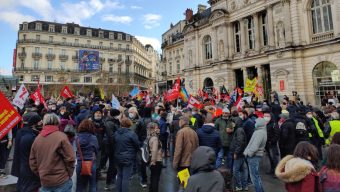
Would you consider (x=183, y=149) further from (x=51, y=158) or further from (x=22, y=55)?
(x=22, y=55)

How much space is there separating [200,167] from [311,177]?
1439mm

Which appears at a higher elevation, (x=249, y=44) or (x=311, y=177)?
(x=249, y=44)

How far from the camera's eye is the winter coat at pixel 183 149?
5.08m

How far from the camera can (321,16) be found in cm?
2192

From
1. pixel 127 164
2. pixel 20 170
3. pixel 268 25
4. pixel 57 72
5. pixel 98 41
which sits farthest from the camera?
pixel 98 41

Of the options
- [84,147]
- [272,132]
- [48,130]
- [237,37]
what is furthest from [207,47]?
[48,130]

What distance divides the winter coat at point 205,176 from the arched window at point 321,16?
2488 centimetres

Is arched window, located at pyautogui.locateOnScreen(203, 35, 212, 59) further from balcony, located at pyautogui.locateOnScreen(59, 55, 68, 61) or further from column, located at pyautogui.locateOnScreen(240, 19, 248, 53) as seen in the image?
balcony, located at pyautogui.locateOnScreen(59, 55, 68, 61)

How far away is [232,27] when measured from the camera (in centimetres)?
3084

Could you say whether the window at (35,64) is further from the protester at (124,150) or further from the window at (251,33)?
the protester at (124,150)

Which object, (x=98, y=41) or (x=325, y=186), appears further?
(x=98, y=41)

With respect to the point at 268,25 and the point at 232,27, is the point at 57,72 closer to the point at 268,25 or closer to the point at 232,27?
the point at 232,27

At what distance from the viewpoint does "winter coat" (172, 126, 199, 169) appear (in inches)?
200

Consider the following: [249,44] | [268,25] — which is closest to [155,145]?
[268,25]
